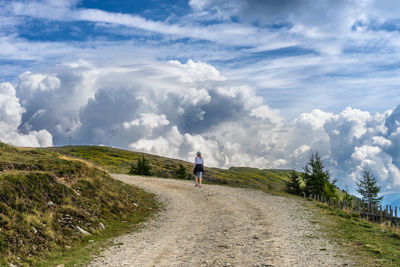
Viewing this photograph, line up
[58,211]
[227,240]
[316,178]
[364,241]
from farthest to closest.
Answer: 1. [316,178]
2. [58,211]
3. [364,241]
4. [227,240]

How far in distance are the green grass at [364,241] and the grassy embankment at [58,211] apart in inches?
373

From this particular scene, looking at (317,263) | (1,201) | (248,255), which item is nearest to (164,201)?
(1,201)

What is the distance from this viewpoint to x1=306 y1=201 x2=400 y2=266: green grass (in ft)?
33.5

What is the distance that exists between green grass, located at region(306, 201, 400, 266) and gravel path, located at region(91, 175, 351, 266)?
61cm

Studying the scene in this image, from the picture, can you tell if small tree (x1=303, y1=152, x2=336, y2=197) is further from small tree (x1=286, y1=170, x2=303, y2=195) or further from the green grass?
the green grass

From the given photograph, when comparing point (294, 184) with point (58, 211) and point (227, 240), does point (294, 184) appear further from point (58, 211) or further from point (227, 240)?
point (58, 211)

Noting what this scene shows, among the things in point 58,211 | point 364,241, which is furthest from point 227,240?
point 58,211

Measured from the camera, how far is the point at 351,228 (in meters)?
15.5

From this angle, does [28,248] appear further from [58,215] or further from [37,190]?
[37,190]

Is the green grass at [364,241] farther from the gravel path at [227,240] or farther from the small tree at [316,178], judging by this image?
the small tree at [316,178]

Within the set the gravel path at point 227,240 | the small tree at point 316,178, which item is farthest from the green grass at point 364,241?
the small tree at point 316,178

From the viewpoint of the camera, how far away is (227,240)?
40.8 feet

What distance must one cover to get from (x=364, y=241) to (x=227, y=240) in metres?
5.56

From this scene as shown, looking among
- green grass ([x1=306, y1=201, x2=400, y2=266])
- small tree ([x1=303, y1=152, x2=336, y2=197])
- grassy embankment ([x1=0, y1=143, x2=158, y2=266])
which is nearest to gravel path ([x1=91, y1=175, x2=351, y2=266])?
green grass ([x1=306, y1=201, x2=400, y2=266])
